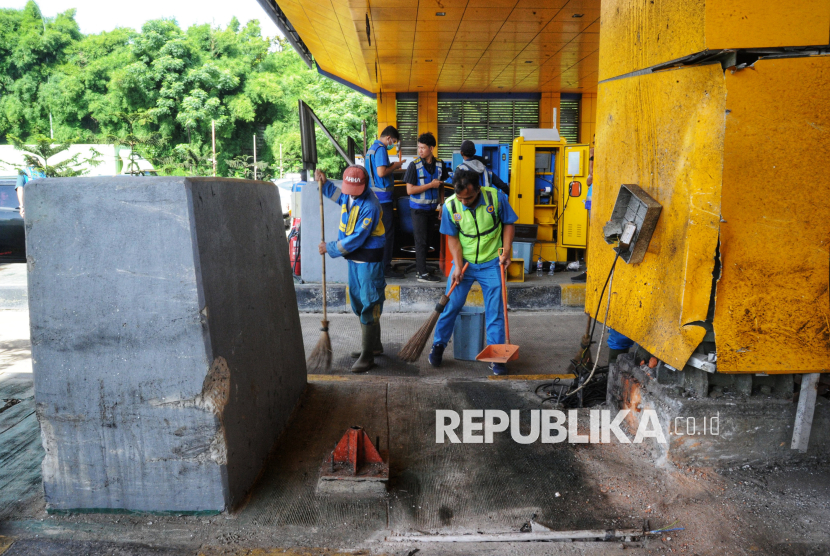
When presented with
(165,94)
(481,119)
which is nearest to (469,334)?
(481,119)

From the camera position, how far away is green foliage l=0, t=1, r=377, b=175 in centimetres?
3073

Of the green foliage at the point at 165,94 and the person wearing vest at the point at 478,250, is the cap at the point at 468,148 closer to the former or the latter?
the person wearing vest at the point at 478,250

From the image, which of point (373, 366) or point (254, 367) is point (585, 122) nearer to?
point (373, 366)

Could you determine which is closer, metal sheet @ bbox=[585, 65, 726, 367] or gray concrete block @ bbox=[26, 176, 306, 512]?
gray concrete block @ bbox=[26, 176, 306, 512]

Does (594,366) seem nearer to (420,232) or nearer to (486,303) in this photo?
(486,303)

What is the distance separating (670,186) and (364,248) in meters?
2.63

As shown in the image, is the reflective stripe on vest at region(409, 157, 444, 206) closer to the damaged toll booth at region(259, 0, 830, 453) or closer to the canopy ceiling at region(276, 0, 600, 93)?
the canopy ceiling at region(276, 0, 600, 93)

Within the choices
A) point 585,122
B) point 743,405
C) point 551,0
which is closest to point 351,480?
point 743,405

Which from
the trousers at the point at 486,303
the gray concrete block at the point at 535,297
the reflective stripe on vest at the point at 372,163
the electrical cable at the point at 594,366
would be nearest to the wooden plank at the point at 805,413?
the electrical cable at the point at 594,366

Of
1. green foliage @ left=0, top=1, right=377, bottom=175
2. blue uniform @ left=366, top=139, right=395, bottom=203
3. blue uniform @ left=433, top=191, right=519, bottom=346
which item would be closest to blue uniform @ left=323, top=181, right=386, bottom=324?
blue uniform @ left=433, top=191, right=519, bottom=346

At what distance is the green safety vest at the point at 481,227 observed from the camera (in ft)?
16.1

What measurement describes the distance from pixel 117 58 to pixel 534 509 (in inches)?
1554

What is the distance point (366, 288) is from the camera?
4.89 meters

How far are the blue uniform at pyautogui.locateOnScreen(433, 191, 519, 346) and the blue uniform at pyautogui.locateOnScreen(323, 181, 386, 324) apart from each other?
0.61 meters
